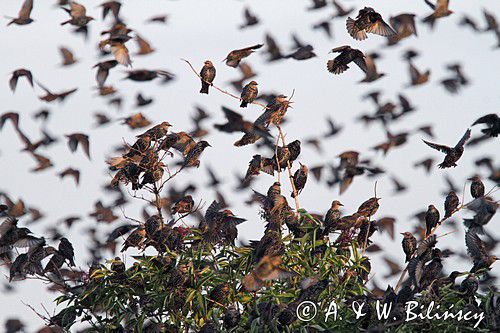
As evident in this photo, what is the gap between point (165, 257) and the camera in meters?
6.57

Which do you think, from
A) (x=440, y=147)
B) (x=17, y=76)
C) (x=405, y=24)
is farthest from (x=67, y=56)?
(x=440, y=147)

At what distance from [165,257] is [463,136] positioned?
2512 millimetres

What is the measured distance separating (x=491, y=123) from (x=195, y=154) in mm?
2881

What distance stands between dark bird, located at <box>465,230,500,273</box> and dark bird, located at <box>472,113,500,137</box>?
1.47m

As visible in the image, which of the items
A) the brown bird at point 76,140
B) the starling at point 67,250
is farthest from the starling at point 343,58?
the brown bird at point 76,140

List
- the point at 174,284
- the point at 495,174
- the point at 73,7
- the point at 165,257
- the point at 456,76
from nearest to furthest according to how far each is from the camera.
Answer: the point at 174,284 → the point at 165,257 → the point at 495,174 → the point at 73,7 → the point at 456,76

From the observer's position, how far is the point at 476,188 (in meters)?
6.59

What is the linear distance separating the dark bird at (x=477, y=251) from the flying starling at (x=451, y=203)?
22 centimetres

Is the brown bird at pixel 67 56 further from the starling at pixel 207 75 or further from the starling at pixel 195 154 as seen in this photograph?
the starling at pixel 195 154

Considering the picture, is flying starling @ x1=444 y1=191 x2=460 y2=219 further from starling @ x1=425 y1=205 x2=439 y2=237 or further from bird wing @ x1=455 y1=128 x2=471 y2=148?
bird wing @ x1=455 y1=128 x2=471 y2=148

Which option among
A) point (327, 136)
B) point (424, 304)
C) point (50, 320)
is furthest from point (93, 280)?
point (327, 136)

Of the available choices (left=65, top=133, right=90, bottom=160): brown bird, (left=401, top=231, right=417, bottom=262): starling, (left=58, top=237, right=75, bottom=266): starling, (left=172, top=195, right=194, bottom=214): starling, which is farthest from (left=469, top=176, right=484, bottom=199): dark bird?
(left=65, top=133, right=90, bottom=160): brown bird

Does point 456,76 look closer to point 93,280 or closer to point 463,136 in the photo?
point 463,136

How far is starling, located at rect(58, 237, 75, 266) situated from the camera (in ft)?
21.8
